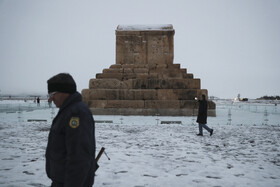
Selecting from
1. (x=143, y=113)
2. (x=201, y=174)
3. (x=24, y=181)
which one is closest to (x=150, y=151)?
(x=201, y=174)

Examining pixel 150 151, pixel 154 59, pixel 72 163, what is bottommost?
pixel 150 151

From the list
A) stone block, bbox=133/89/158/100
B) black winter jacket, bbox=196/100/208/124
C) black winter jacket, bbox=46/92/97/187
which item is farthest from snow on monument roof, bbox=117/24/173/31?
black winter jacket, bbox=46/92/97/187

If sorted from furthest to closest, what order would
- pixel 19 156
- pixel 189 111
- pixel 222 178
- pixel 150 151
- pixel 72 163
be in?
1. pixel 189 111
2. pixel 150 151
3. pixel 19 156
4. pixel 222 178
5. pixel 72 163

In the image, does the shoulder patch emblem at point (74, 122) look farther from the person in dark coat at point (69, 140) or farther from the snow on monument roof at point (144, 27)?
the snow on monument roof at point (144, 27)

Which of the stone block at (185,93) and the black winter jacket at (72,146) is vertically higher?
the stone block at (185,93)

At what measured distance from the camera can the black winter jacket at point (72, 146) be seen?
5.46 feet

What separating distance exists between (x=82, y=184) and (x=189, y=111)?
14294 millimetres

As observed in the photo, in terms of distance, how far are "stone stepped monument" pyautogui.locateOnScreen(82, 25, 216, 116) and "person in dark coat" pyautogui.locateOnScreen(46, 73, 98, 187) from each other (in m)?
12.7

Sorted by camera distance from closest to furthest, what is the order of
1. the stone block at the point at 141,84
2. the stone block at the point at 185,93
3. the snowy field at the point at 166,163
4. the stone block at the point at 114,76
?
Answer: the snowy field at the point at 166,163
the stone block at the point at 185,93
the stone block at the point at 141,84
the stone block at the point at 114,76

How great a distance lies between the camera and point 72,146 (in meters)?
1.69

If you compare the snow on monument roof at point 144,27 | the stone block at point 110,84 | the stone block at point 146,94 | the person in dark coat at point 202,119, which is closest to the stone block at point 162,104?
the stone block at point 146,94

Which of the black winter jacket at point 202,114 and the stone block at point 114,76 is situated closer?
the black winter jacket at point 202,114

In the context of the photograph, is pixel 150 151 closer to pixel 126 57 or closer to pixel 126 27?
pixel 126 57

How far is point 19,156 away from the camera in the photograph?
5.38m
